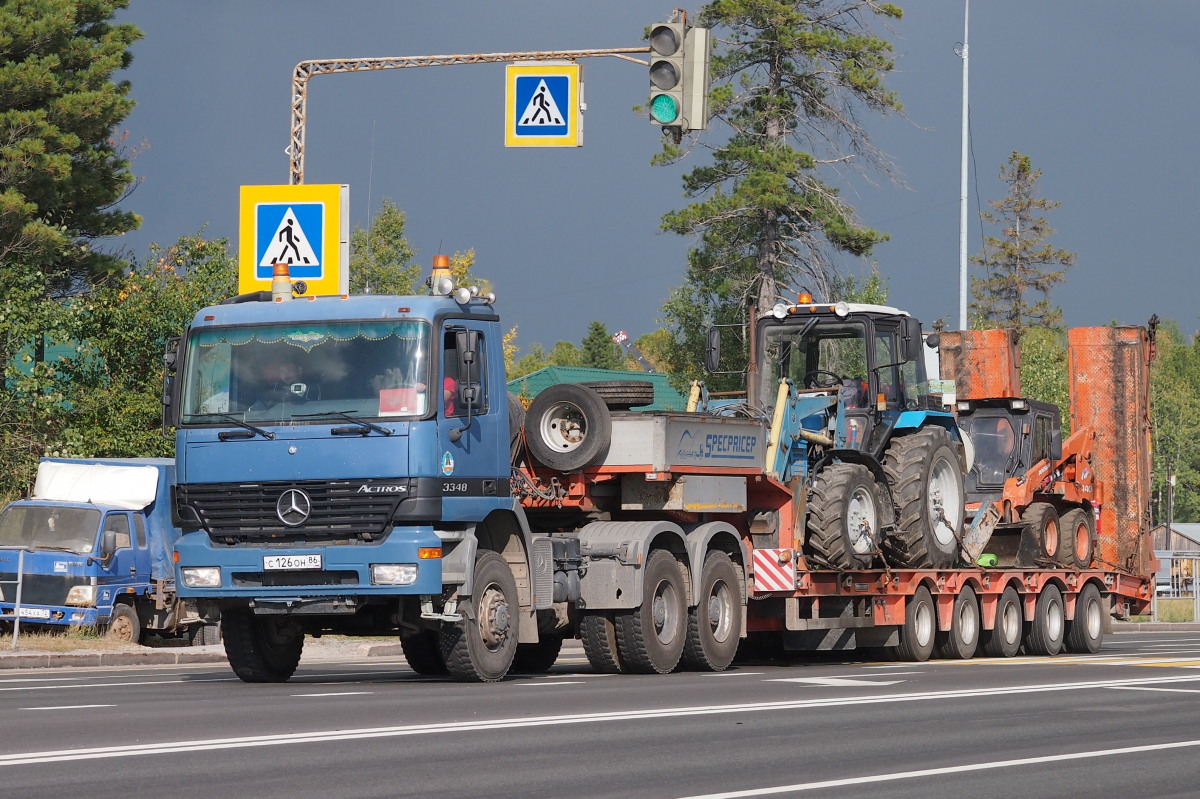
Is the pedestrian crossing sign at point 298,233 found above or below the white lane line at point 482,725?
above

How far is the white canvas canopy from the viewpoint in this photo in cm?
2481

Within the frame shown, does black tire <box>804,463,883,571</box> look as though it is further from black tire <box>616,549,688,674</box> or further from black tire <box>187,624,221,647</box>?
black tire <box>187,624,221,647</box>

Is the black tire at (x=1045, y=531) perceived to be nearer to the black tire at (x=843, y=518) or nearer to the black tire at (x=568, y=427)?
the black tire at (x=843, y=518)

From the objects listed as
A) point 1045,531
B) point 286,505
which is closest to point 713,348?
point 286,505

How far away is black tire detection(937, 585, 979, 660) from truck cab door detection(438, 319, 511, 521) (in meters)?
8.27

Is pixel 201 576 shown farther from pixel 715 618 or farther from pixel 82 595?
pixel 82 595

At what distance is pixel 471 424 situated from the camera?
48.2 feet

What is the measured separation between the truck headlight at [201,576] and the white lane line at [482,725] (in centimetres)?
399

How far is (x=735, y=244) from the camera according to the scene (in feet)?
152

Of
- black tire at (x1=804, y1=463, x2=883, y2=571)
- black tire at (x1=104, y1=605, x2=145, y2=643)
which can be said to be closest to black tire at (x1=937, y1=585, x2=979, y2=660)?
black tire at (x1=804, y1=463, x2=883, y2=571)

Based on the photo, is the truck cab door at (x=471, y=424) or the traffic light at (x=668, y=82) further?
the traffic light at (x=668, y=82)

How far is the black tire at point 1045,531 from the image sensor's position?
79.4ft

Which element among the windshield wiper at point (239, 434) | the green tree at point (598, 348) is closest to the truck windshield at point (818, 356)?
the windshield wiper at point (239, 434)

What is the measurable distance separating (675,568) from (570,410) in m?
1.81
